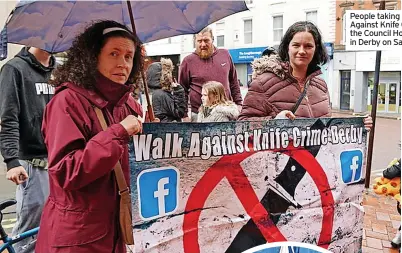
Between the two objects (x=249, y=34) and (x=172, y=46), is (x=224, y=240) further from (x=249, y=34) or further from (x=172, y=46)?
(x=172, y=46)

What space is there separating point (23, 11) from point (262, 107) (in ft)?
4.92

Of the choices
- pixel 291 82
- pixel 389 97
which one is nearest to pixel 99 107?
pixel 291 82

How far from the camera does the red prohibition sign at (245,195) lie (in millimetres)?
2139

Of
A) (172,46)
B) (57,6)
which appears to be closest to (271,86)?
(57,6)

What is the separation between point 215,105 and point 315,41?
1368 mm

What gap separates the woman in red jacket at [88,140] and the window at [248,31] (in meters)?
26.1

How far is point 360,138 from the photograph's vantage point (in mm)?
2709

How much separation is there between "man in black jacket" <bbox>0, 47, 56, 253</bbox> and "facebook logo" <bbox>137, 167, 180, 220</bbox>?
3.72 feet

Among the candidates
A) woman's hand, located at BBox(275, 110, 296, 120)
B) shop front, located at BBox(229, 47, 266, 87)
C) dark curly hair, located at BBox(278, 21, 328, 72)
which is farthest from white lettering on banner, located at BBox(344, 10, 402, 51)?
shop front, located at BBox(229, 47, 266, 87)

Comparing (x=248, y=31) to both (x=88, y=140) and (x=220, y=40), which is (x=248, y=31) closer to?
(x=220, y=40)

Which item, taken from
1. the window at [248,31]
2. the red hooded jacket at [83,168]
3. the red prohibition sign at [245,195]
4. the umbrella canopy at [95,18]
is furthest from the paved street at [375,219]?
the window at [248,31]

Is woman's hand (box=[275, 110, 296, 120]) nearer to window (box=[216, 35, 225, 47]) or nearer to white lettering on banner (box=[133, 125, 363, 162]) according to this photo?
white lettering on banner (box=[133, 125, 363, 162])

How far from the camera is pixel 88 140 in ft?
5.69

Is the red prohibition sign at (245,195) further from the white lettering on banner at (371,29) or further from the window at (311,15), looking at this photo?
the window at (311,15)
